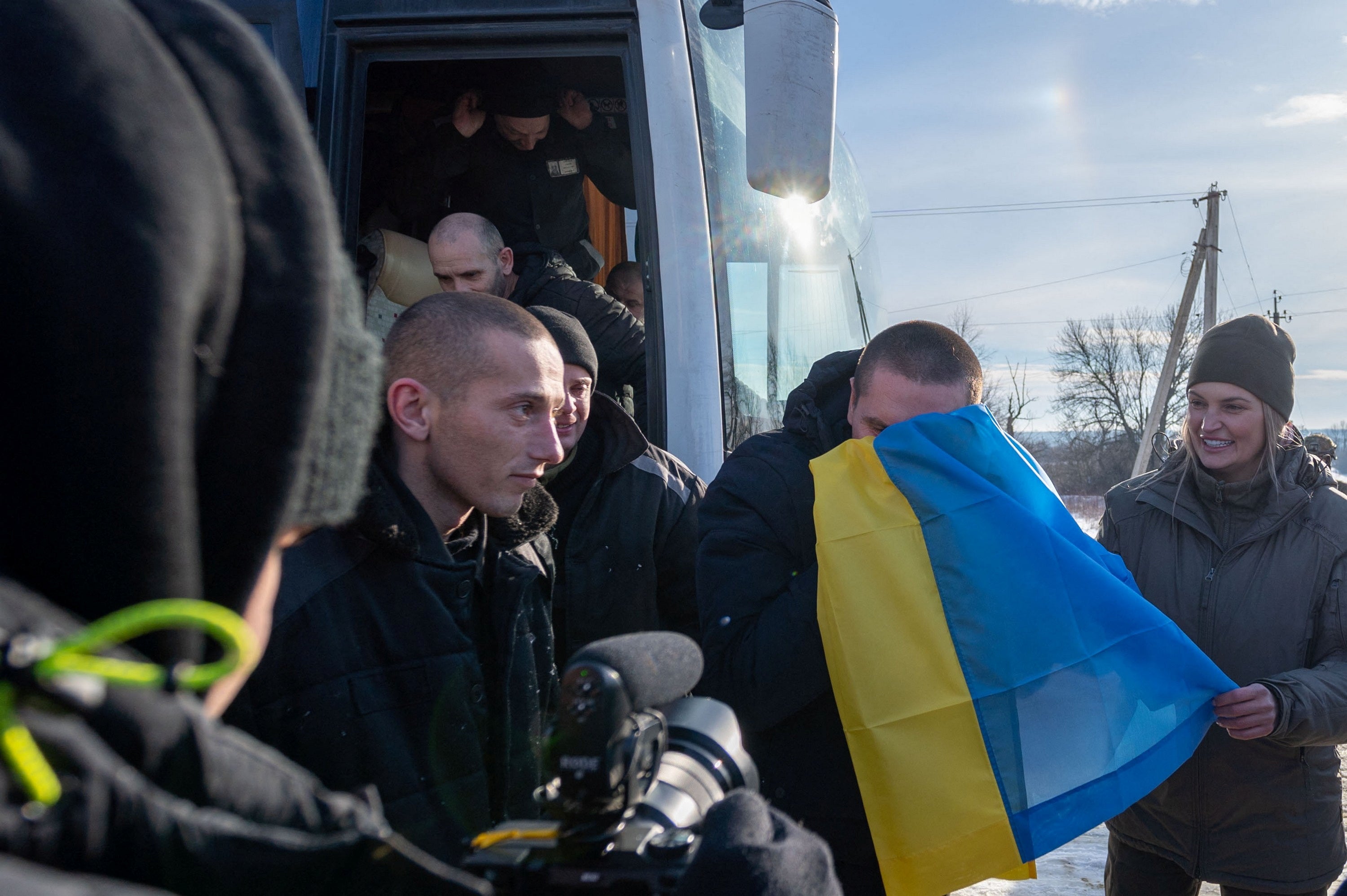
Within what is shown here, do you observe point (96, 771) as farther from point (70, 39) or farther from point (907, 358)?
point (907, 358)

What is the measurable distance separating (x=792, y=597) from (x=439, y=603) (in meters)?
0.91

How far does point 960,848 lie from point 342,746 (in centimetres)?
139

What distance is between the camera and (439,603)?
1.79 metres

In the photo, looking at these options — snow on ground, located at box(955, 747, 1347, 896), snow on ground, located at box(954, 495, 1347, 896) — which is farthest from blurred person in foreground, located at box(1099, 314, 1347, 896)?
snow on ground, located at box(955, 747, 1347, 896)

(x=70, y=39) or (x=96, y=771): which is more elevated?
(x=70, y=39)

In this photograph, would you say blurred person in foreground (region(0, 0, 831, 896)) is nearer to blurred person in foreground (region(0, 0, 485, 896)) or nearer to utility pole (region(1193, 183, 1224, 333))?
blurred person in foreground (region(0, 0, 485, 896))

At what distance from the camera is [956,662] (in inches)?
87.7

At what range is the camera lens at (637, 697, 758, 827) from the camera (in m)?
1.00

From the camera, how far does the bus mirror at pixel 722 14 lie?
3.12 meters

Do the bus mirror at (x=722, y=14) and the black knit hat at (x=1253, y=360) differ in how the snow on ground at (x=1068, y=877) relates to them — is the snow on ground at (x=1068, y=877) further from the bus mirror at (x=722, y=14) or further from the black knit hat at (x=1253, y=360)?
the bus mirror at (x=722, y=14)

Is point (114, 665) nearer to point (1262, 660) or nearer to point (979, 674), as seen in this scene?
point (979, 674)

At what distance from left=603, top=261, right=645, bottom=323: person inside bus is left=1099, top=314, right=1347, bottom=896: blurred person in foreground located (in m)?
2.28

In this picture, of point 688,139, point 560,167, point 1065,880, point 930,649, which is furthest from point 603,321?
point 1065,880

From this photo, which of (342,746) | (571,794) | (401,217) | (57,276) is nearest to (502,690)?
(342,746)
